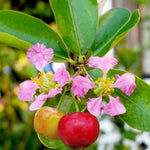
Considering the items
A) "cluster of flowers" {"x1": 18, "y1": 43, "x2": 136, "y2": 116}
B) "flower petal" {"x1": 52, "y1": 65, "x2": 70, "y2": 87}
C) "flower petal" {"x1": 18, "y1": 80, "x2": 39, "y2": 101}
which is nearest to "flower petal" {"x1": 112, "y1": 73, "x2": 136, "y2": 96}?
"cluster of flowers" {"x1": 18, "y1": 43, "x2": 136, "y2": 116}

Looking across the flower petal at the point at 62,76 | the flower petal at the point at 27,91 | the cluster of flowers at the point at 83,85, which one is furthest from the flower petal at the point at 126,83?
the flower petal at the point at 27,91

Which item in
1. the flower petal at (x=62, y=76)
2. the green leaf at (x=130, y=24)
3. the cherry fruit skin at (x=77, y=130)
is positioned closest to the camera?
the cherry fruit skin at (x=77, y=130)

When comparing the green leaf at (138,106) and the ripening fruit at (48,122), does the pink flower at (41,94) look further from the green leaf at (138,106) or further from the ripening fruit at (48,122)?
the green leaf at (138,106)

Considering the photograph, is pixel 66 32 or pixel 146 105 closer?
pixel 146 105

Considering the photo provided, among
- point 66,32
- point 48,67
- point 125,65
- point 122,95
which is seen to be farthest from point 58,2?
point 125,65

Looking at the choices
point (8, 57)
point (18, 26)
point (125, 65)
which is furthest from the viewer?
point (125, 65)

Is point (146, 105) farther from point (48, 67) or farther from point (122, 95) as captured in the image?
point (48, 67)

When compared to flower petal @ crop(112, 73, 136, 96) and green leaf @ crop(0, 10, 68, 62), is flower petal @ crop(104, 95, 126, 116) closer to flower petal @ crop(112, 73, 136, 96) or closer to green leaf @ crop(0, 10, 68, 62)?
flower petal @ crop(112, 73, 136, 96)
